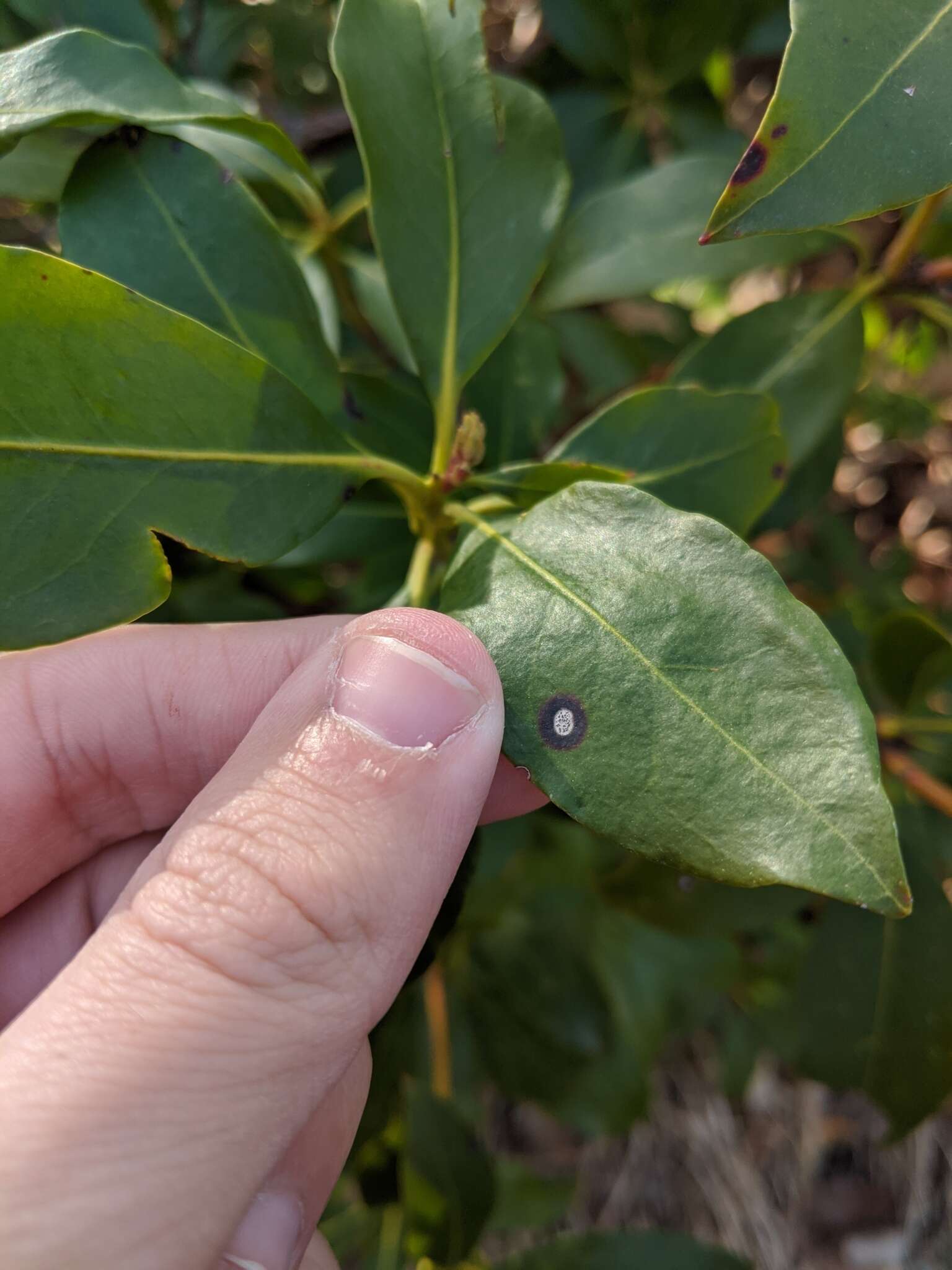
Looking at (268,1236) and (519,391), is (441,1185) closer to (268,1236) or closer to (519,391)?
(268,1236)

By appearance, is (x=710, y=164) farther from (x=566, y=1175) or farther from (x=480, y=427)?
(x=566, y=1175)

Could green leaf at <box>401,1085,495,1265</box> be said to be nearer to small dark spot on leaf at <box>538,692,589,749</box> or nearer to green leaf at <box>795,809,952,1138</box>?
green leaf at <box>795,809,952,1138</box>

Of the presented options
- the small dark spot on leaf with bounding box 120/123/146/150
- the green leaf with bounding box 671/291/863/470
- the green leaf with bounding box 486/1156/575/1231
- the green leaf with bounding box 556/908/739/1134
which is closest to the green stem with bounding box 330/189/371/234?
the small dark spot on leaf with bounding box 120/123/146/150

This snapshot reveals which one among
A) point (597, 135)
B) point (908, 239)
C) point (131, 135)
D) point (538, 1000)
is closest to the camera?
point (131, 135)

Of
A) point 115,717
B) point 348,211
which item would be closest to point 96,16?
point 348,211

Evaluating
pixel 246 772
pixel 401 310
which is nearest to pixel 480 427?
pixel 401 310

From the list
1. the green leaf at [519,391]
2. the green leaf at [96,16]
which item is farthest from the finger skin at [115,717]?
the green leaf at [96,16]
